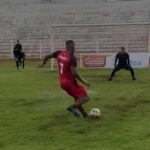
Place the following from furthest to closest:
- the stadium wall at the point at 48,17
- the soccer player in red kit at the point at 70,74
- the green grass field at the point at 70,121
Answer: the stadium wall at the point at 48,17
the soccer player in red kit at the point at 70,74
the green grass field at the point at 70,121

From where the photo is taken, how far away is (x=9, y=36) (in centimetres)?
4853

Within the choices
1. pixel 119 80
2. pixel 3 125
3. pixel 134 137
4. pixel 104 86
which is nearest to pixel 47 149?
pixel 134 137

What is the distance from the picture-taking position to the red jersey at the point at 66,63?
1224 centimetres

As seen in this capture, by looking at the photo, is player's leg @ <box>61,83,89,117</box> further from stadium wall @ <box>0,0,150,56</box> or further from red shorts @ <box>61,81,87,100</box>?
stadium wall @ <box>0,0,150,56</box>

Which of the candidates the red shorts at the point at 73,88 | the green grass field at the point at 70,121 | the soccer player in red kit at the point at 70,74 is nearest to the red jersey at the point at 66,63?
the soccer player in red kit at the point at 70,74

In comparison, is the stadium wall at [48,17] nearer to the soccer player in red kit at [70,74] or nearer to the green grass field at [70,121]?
the green grass field at [70,121]

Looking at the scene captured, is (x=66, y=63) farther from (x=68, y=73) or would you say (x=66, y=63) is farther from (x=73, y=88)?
(x=73, y=88)

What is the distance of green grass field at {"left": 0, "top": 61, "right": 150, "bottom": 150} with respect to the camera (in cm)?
973

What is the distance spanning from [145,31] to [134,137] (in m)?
34.0

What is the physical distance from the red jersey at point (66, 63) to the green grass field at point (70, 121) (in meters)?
0.99

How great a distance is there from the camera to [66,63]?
1227 centimetres

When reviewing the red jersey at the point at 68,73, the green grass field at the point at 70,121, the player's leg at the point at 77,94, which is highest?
the red jersey at the point at 68,73

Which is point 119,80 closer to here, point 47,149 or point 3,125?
point 3,125

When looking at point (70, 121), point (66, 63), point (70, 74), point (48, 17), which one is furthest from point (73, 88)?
point (48, 17)
